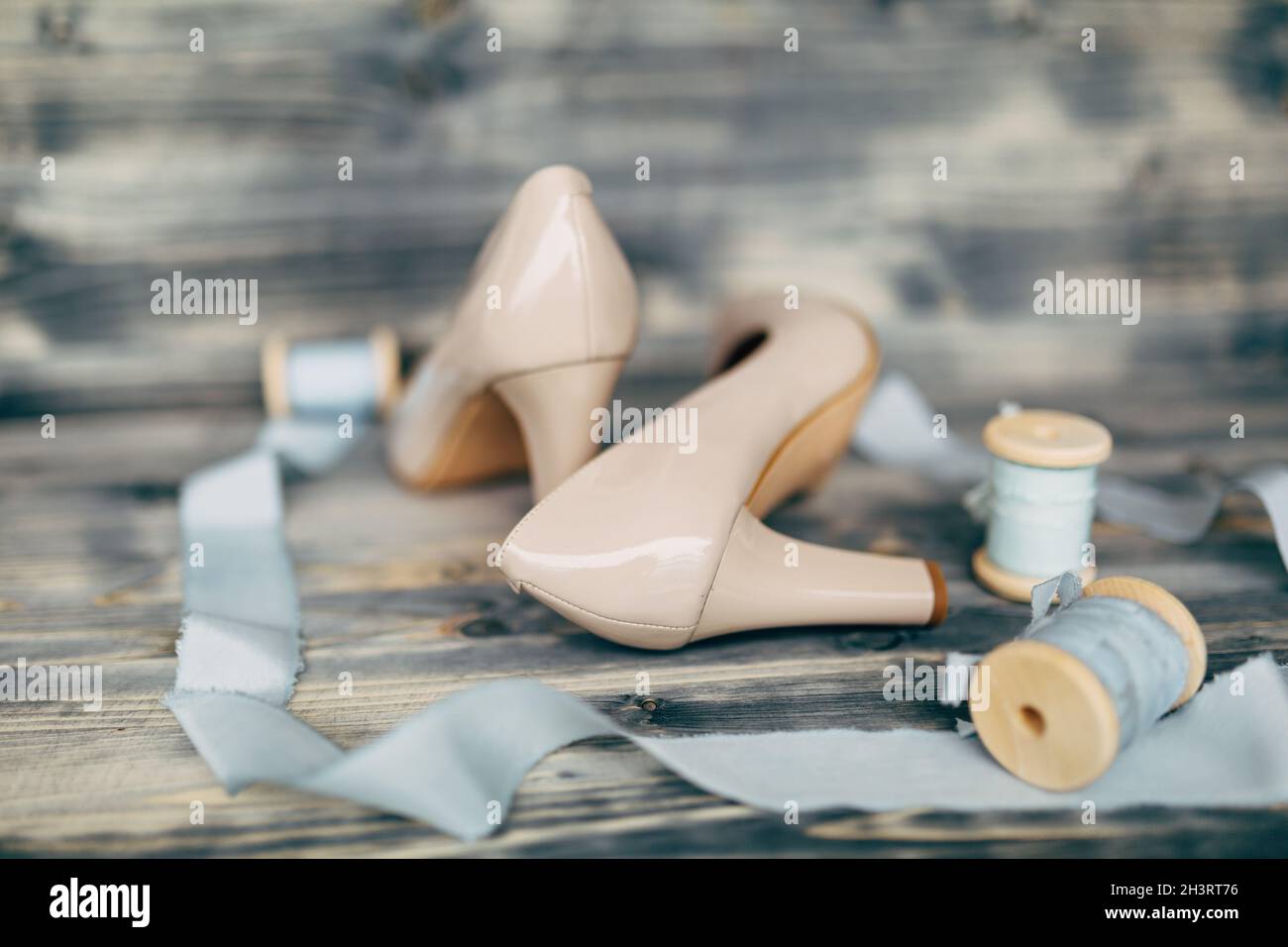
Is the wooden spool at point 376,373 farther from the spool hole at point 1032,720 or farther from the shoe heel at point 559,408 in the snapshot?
the spool hole at point 1032,720

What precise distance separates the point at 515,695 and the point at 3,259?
1.23m

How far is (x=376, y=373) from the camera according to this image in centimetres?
156

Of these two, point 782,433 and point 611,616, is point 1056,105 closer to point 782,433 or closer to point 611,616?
point 782,433

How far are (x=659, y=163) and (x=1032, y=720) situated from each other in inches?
42.9

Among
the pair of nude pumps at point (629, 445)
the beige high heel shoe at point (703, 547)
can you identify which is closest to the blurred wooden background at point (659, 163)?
the pair of nude pumps at point (629, 445)

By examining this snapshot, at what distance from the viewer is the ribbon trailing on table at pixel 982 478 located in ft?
3.71

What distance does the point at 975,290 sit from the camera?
5.58 ft

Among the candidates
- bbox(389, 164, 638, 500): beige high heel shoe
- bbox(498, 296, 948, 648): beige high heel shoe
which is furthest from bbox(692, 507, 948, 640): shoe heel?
bbox(389, 164, 638, 500): beige high heel shoe

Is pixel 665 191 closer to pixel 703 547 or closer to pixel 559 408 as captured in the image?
pixel 559 408

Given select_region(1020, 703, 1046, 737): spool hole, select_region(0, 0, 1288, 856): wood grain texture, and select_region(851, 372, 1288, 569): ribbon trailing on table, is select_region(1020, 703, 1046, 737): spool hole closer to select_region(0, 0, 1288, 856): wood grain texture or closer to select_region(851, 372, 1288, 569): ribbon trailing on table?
select_region(851, 372, 1288, 569): ribbon trailing on table

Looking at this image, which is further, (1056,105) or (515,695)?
(1056,105)

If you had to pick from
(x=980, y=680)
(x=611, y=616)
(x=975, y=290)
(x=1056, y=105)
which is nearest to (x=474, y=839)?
(x=611, y=616)

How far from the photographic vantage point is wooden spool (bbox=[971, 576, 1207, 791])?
0.73 metres

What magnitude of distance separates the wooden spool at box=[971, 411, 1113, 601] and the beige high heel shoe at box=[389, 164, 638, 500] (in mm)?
397
